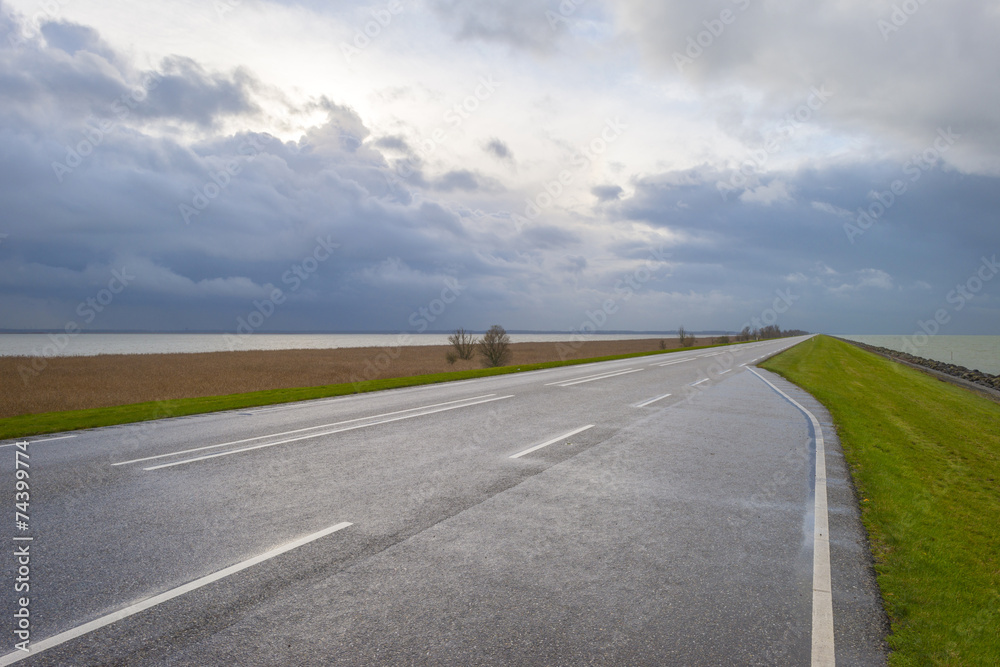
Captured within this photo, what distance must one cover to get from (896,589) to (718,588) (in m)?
1.50

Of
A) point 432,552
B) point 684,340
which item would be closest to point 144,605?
point 432,552

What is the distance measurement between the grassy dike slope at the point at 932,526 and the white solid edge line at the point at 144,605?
4.55m

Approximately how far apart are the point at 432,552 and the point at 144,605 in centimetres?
209

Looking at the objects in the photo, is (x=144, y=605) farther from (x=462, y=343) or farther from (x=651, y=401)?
(x=462, y=343)

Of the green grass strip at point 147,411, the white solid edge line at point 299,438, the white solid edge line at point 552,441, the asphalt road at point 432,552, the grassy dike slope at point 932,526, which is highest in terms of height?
the green grass strip at point 147,411

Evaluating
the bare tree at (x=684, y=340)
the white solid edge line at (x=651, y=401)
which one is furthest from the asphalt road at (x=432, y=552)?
the bare tree at (x=684, y=340)

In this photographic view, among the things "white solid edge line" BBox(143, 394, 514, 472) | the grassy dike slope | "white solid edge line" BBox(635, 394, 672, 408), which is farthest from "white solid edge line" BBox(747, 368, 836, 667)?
"white solid edge line" BBox(143, 394, 514, 472)

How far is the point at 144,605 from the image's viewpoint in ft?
11.6

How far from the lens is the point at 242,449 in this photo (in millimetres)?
8227

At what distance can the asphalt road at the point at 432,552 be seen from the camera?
322 cm

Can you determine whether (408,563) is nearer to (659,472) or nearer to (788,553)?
(788,553)

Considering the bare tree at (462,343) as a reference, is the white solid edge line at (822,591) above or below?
below

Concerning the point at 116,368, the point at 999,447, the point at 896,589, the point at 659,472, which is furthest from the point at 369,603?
the point at 116,368

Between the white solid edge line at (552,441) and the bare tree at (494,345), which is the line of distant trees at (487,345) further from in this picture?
the white solid edge line at (552,441)
